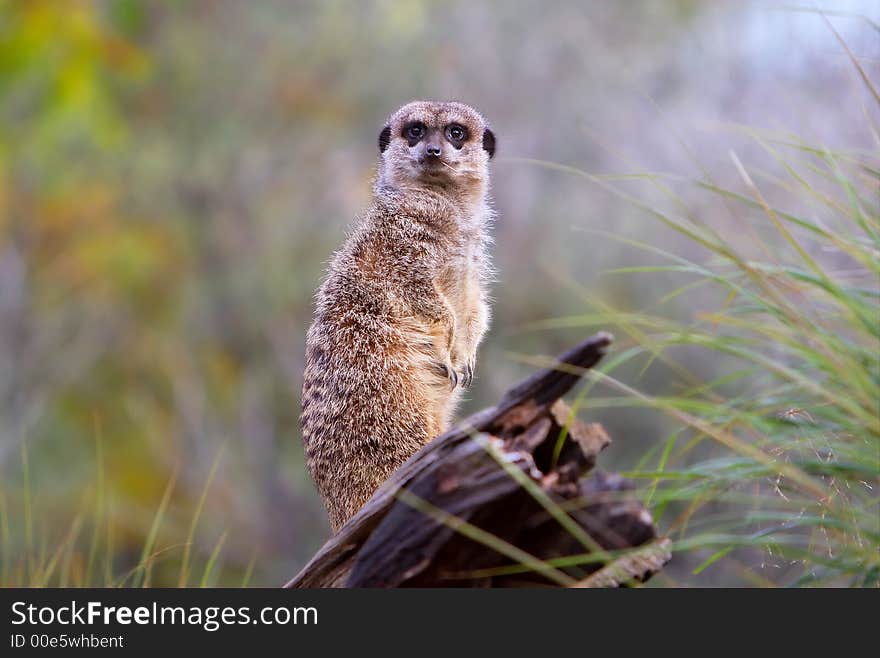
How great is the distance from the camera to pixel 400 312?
3436 mm

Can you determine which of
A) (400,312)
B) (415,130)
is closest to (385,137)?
(415,130)

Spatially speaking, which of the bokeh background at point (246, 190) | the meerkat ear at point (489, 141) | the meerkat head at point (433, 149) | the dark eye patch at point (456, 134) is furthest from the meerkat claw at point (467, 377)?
the bokeh background at point (246, 190)

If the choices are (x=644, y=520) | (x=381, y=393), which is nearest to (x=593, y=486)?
(x=644, y=520)

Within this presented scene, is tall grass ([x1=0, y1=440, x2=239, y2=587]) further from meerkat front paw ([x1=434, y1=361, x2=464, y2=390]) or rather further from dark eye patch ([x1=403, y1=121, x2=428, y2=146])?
dark eye patch ([x1=403, y1=121, x2=428, y2=146])

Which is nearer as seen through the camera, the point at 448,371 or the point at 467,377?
the point at 448,371

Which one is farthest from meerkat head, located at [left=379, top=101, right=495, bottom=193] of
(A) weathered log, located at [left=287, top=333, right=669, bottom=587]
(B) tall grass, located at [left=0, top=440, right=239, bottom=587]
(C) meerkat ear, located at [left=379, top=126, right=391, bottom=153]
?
(A) weathered log, located at [left=287, top=333, right=669, bottom=587]

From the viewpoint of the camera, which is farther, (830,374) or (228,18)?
(228,18)

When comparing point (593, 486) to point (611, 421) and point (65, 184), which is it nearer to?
point (611, 421)

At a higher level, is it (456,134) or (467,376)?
(456,134)

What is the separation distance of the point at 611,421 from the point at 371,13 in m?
6.34

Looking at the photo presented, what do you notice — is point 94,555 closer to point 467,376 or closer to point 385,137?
point 467,376

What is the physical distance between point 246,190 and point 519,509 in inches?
411

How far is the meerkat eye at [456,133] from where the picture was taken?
13.1ft

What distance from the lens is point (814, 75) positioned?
27.6 ft
